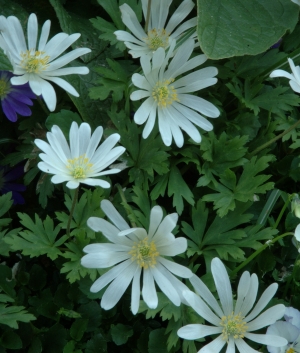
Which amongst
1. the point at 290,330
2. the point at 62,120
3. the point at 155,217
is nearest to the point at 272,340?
the point at 290,330

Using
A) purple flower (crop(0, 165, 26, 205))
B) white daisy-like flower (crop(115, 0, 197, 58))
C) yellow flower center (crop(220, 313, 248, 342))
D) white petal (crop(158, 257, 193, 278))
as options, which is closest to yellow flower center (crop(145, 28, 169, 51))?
white daisy-like flower (crop(115, 0, 197, 58))

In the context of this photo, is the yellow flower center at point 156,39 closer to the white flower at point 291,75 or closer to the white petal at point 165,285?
the white flower at point 291,75

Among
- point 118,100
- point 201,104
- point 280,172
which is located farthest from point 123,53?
point 280,172

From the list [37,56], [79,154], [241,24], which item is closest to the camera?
[79,154]

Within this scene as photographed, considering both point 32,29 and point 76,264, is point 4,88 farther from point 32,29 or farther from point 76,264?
point 76,264

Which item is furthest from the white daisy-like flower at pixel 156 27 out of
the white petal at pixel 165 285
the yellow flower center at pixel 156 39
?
the white petal at pixel 165 285

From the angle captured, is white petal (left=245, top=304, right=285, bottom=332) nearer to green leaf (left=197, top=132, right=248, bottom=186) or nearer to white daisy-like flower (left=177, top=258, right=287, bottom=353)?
white daisy-like flower (left=177, top=258, right=287, bottom=353)
